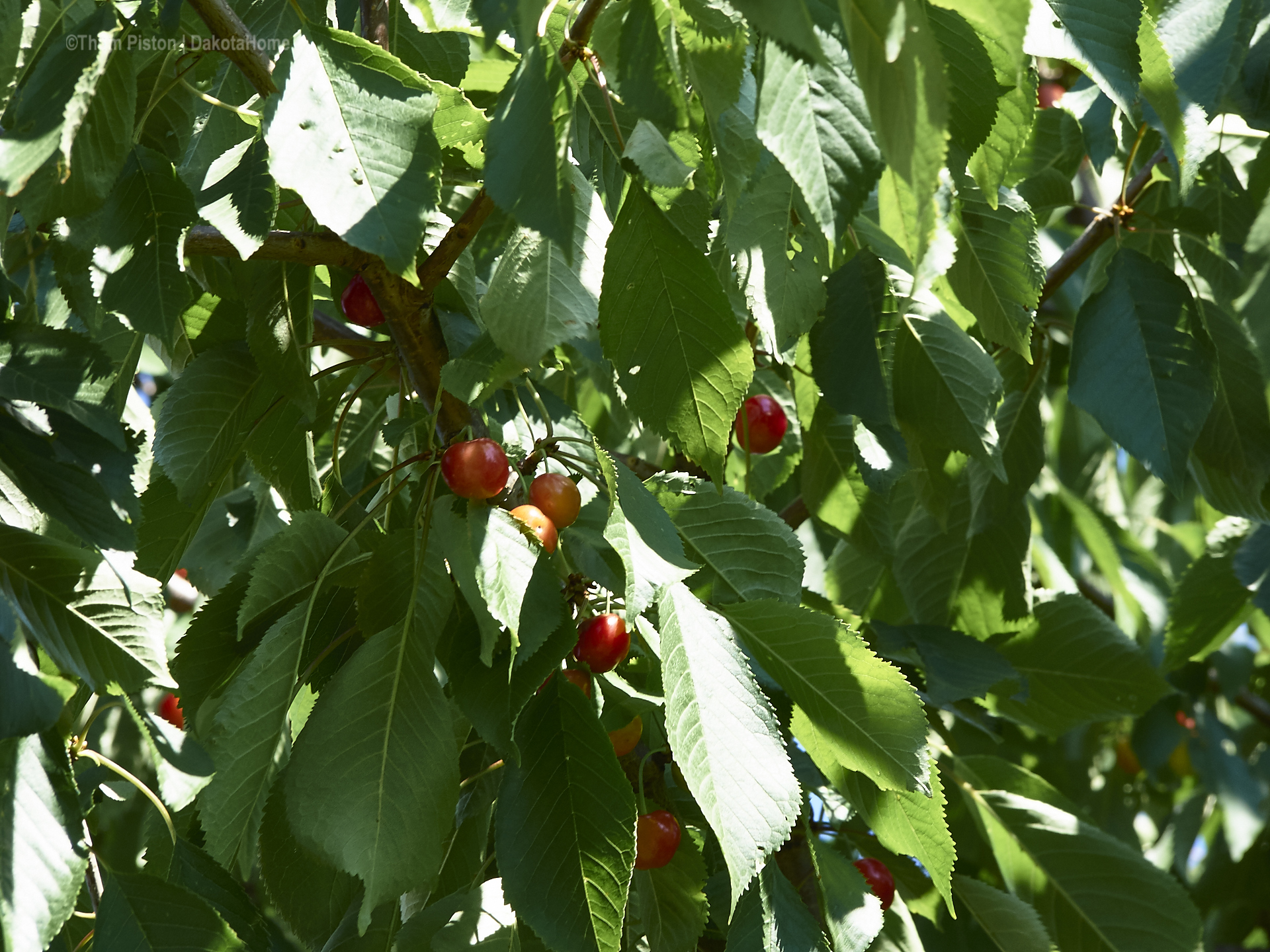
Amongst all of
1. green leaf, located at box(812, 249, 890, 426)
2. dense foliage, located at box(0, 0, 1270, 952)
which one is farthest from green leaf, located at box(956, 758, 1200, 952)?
green leaf, located at box(812, 249, 890, 426)

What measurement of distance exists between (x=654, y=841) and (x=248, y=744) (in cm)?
38

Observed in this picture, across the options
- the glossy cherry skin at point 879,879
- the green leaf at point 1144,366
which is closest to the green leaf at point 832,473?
the green leaf at point 1144,366

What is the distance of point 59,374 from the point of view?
0.92 m

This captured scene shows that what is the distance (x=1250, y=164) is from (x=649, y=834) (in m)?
1.22

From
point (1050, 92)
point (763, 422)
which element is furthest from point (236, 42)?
point (1050, 92)

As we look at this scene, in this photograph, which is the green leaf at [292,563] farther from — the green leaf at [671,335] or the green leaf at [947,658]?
the green leaf at [947,658]

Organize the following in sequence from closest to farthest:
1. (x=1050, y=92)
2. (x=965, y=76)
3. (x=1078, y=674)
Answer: (x=965, y=76) < (x=1078, y=674) < (x=1050, y=92)

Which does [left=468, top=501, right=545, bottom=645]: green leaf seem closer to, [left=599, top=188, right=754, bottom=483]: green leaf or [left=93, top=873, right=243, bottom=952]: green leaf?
[left=599, top=188, right=754, bottom=483]: green leaf

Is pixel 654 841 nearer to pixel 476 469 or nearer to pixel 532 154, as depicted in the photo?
pixel 476 469

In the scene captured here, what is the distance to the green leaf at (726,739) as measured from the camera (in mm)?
830

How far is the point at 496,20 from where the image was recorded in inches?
30.1

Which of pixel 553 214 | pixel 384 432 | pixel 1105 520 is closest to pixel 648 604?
pixel 553 214

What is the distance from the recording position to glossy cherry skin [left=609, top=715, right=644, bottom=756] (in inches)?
43.4

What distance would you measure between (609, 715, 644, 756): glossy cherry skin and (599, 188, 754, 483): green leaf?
0.30m
